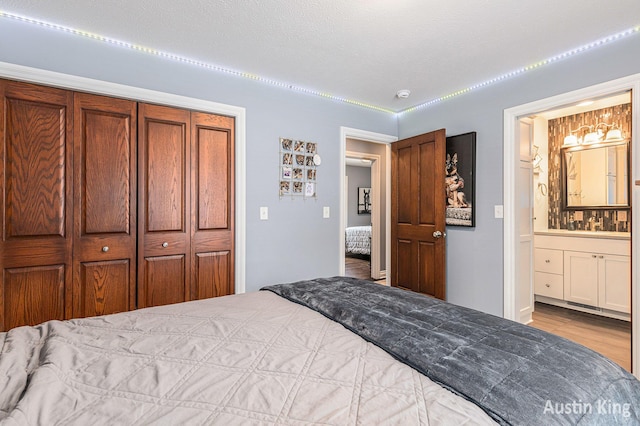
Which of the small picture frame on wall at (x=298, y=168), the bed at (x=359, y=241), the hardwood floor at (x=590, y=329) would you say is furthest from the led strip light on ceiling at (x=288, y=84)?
the bed at (x=359, y=241)

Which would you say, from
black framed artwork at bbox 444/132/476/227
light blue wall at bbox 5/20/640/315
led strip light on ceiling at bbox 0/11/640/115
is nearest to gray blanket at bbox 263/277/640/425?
light blue wall at bbox 5/20/640/315

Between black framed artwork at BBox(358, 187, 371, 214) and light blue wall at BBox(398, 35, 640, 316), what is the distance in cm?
567

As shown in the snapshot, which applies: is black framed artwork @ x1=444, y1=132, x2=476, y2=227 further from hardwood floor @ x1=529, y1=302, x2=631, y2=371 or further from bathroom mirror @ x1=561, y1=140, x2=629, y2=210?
bathroom mirror @ x1=561, y1=140, x2=629, y2=210

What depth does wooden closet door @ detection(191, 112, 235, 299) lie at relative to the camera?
2670 mm

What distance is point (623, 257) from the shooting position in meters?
3.27

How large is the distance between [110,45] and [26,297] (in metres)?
1.82

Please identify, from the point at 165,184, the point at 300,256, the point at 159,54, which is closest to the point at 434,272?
the point at 300,256

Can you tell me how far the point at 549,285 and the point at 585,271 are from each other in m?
0.43

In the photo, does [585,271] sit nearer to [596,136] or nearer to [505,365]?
[596,136]

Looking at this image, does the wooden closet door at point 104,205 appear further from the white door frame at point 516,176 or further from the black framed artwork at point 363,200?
the black framed artwork at point 363,200

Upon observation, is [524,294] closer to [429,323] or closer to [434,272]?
[434,272]

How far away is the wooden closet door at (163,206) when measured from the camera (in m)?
2.45

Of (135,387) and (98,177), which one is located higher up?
(98,177)

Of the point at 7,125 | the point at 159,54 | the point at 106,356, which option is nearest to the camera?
the point at 106,356
